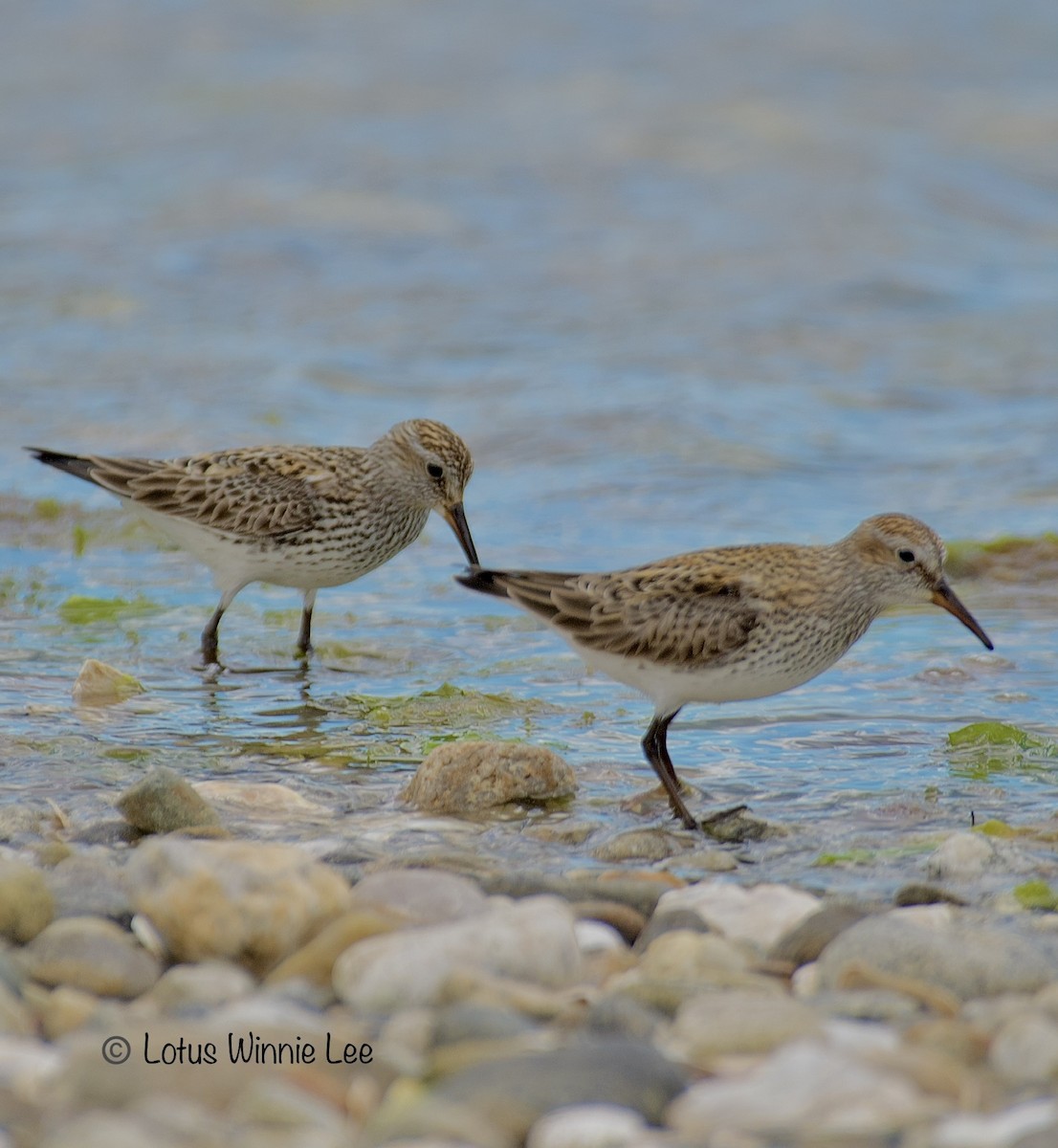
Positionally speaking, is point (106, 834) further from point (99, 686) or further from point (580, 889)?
point (99, 686)

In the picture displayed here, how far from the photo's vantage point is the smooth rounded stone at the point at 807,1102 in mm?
3514

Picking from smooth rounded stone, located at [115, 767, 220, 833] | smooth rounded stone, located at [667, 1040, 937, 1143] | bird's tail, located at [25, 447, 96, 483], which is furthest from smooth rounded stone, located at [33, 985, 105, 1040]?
bird's tail, located at [25, 447, 96, 483]

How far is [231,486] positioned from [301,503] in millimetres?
405

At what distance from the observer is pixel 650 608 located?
22.4 ft

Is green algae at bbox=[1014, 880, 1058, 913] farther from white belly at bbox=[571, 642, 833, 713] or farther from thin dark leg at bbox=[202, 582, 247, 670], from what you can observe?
thin dark leg at bbox=[202, 582, 247, 670]

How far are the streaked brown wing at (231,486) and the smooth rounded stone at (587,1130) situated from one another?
5.62 m

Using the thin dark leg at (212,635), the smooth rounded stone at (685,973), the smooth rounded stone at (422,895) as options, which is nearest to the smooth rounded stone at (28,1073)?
the smooth rounded stone at (422,895)

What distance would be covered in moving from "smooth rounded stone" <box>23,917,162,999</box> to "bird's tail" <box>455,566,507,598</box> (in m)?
2.77

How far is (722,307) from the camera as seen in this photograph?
1694 cm

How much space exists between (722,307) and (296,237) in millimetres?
4885

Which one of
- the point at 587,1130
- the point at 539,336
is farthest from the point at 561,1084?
the point at 539,336

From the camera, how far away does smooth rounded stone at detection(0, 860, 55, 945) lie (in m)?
4.68

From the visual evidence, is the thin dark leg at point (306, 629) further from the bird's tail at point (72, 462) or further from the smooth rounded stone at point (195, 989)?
the smooth rounded stone at point (195, 989)

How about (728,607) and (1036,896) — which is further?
(728,607)
